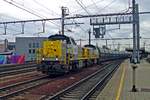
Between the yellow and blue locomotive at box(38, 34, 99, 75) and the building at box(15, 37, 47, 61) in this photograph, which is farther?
the building at box(15, 37, 47, 61)

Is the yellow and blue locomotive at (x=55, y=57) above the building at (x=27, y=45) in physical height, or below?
below

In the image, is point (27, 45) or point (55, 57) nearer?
point (55, 57)

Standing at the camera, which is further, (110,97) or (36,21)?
(36,21)

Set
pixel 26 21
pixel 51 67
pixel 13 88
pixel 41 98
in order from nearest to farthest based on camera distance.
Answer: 1. pixel 41 98
2. pixel 13 88
3. pixel 51 67
4. pixel 26 21

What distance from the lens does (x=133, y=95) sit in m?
15.4

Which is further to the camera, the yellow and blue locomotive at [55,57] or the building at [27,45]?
the building at [27,45]

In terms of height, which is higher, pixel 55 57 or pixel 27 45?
pixel 27 45

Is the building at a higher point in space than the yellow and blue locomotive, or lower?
higher

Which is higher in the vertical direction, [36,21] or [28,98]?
[36,21]

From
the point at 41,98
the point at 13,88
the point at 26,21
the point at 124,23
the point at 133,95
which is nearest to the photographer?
the point at 41,98

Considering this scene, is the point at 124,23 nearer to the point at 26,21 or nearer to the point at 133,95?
the point at 26,21

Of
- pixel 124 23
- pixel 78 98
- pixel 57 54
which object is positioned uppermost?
pixel 124 23

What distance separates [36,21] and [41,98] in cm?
3148

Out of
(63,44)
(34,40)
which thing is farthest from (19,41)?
(63,44)
